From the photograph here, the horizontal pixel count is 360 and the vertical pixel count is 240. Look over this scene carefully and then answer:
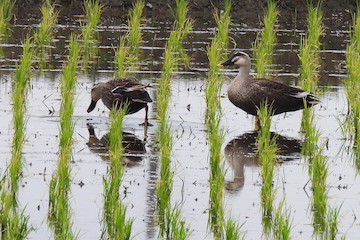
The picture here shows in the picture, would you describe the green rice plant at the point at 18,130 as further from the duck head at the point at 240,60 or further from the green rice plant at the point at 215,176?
the duck head at the point at 240,60

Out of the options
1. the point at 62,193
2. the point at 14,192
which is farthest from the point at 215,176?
the point at 14,192

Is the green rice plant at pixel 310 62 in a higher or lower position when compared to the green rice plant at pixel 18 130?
higher

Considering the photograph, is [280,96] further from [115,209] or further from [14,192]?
[115,209]

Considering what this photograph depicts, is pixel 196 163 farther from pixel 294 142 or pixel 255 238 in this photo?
pixel 255 238

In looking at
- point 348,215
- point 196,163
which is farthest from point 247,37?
point 348,215

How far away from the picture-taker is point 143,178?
701 cm

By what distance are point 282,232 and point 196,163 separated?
2.48m

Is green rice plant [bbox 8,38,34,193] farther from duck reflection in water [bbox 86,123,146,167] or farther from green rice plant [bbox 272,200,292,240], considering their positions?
green rice plant [bbox 272,200,292,240]

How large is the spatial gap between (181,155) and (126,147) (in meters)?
0.52

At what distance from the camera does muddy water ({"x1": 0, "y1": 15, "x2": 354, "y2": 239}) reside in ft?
20.2

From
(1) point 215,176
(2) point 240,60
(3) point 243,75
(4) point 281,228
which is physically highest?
(2) point 240,60

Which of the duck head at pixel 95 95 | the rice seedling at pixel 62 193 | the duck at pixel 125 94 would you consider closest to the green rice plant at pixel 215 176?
the duck at pixel 125 94

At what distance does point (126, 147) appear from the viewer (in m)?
8.02

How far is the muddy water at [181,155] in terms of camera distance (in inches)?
242
